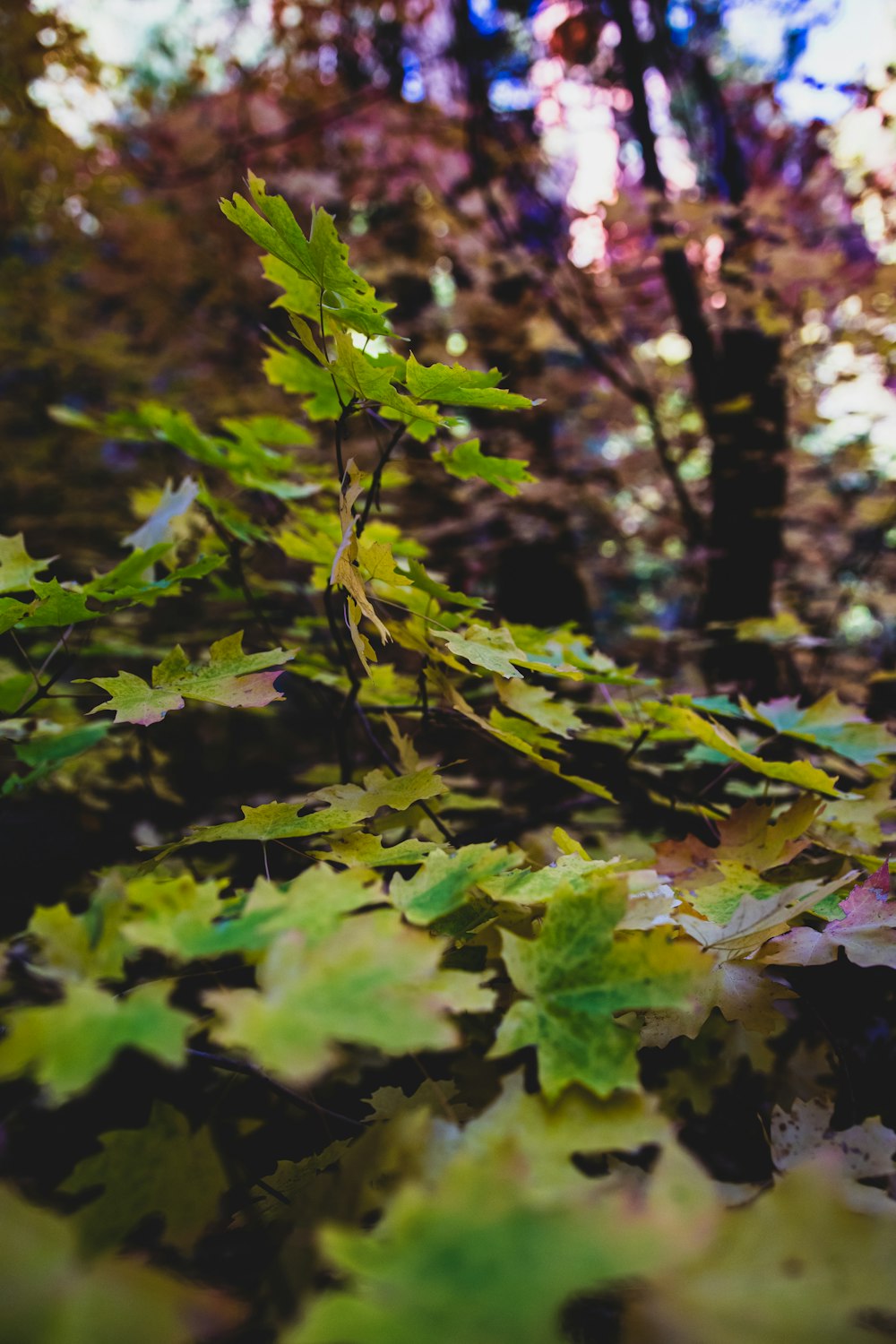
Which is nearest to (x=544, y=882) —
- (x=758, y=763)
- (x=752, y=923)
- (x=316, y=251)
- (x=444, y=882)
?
(x=444, y=882)

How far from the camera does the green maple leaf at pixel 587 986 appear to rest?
0.48m

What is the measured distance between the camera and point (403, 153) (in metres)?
4.30

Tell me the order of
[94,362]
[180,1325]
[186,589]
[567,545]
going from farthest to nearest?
1. [94,362]
2. [567,545]
3. [186,589]
4. [180,1325]

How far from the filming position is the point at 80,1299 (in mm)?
319

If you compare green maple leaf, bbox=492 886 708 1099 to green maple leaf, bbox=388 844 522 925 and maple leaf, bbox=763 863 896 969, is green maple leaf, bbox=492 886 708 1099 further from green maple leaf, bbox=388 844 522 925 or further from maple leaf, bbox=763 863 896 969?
maple leaf, bbox=763 863 896 969

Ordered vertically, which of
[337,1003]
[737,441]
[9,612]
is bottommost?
[337,1003]

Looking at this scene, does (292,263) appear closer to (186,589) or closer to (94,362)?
(186,589)

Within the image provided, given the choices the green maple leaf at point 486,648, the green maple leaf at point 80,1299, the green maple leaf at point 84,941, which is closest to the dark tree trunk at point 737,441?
the green maple leaf at point 486,648

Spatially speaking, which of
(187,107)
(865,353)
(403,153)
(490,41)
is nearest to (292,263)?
(865,353)

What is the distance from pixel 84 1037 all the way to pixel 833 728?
1122 millimetres

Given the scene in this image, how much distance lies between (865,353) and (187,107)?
4.78m

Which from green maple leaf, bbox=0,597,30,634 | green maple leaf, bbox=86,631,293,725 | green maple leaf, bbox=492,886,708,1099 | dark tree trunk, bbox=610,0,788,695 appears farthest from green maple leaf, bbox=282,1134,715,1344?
dark tree trunk, bbox=610,0,788,695

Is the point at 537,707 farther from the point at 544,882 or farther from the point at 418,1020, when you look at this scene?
the point at 418,1020

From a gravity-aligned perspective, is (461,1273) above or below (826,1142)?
above
